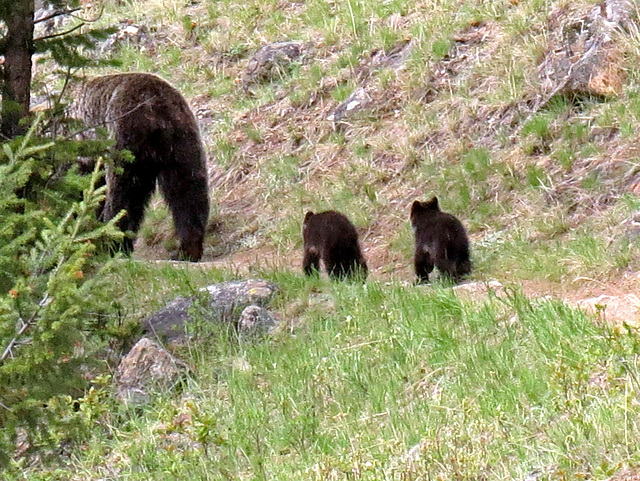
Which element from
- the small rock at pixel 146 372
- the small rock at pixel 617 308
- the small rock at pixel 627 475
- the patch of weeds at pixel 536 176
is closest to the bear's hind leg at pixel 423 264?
the patch of weeds at pixel 536 176

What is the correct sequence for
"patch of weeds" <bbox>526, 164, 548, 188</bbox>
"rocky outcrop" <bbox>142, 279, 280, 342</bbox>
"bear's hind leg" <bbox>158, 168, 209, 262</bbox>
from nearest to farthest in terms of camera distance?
"rocky outcrop" <bbox>142, 279, 280, 342</bbox> → "patch of weeds" <bbox>526, 164, 548, 188</bbox> → "bear's hind leg" <bbox>158, 168, 209, 262</bbox>

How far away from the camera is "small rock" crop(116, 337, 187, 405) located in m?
7.21

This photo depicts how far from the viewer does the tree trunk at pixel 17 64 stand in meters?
8.51

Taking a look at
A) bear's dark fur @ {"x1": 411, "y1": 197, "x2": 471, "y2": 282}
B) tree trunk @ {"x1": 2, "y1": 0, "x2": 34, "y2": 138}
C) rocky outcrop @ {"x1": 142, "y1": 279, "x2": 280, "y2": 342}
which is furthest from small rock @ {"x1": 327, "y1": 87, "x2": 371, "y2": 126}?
tree trunk @ {"x1": 2, "y1": 0, "x2": 34, "y2": 138}

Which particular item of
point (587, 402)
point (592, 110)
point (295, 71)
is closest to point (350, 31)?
point (295, 71)

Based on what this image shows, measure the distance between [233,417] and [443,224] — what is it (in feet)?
12.1

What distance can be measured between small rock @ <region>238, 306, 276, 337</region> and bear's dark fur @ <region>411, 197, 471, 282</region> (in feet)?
5.98

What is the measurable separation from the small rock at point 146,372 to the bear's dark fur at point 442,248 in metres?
2.74

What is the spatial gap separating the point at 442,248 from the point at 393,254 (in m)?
2.11

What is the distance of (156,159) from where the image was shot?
11.7 m

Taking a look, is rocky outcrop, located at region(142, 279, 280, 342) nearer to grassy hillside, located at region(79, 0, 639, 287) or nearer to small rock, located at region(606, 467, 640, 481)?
grassy hillside, located at region(79, 0, 639, 287)

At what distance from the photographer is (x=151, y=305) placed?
890 cm

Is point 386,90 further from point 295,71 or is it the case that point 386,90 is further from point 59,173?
point 59,173

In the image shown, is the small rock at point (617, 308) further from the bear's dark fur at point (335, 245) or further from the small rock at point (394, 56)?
the small rock at point (394, 56)
